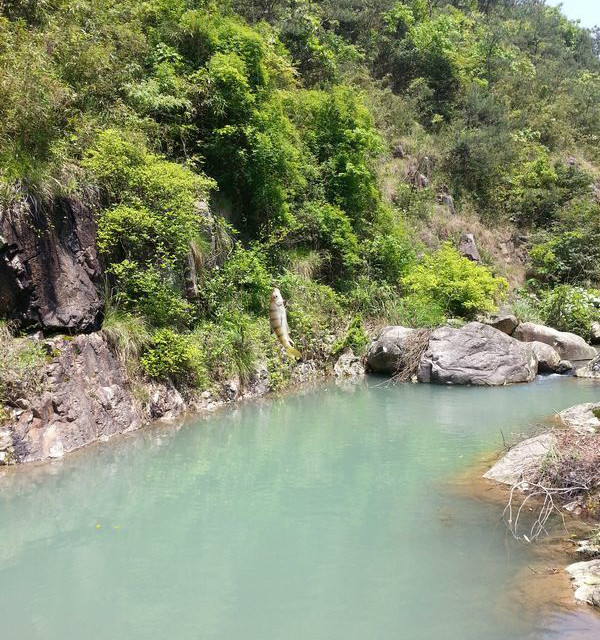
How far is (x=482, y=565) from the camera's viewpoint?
4730mm

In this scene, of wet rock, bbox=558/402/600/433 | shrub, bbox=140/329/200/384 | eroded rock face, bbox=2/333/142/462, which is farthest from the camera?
shrub, bbox=140/329/200/384

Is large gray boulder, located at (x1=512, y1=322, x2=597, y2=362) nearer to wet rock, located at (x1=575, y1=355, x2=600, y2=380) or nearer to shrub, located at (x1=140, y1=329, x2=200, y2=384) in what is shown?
wet rock, located at (x1=575, y1=355, x2=600, y2=380)

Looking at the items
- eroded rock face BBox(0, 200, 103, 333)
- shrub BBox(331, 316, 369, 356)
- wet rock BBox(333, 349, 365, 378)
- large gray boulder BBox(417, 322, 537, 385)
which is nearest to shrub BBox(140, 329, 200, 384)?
eroded rock face BBox(0, 200, 103, 333)

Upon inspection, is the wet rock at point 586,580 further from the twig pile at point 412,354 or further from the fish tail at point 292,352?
the twig pile at point 412,354

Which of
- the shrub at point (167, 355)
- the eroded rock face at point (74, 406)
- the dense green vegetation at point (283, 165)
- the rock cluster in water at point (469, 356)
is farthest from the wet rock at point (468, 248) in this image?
the eroded rock face at point (74, 406)

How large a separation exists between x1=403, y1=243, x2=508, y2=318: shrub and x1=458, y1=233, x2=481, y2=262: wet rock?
187 inches

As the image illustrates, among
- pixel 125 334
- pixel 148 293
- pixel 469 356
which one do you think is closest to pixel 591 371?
pixel 469 356

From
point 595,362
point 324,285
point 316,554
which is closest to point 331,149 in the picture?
point 324,285

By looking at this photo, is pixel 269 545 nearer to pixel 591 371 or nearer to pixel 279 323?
pixel 279 323

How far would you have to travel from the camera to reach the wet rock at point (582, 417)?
826 centimetres

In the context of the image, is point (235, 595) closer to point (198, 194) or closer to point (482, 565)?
point (482, 565)

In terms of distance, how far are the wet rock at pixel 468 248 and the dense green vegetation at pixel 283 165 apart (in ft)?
1.49

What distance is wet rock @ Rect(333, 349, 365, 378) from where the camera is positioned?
14164mm

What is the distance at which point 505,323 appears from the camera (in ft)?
51.2
